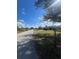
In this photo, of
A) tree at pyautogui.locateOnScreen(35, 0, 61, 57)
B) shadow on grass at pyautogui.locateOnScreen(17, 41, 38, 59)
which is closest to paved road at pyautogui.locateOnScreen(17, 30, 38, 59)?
shadow on grass at pyautogui.locateOnScreen(17, 41, 38, 59)

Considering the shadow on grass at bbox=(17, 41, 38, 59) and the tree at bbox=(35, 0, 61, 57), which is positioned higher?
the tree at bbox=(35, 0, 61, 57)

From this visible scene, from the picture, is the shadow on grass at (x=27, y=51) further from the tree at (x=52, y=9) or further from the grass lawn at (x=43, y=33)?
the tree at (x=52, y=9)

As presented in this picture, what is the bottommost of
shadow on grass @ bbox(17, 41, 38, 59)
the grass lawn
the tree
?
shadow on grass @ bbox(17, 41, 38, 59)

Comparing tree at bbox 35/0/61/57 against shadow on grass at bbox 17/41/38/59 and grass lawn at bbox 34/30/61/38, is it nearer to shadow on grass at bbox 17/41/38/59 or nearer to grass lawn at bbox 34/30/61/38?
grass lawn at bbox 34/30/61/38

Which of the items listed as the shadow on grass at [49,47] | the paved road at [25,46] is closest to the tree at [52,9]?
the shadow on grass at [49,47]

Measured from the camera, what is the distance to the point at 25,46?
1467 millimetres

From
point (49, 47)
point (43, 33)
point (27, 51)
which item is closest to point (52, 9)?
point (43, 33)

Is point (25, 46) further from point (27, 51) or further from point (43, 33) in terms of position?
point (43, 33)

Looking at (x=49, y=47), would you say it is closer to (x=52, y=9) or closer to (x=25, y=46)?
(x=25, y=46)

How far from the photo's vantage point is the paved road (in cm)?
146

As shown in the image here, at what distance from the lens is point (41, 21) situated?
147 cm

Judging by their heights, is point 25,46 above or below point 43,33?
below

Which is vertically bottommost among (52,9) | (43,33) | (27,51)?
(27,51)

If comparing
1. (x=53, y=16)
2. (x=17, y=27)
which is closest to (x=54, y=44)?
(x=53, y=16)
